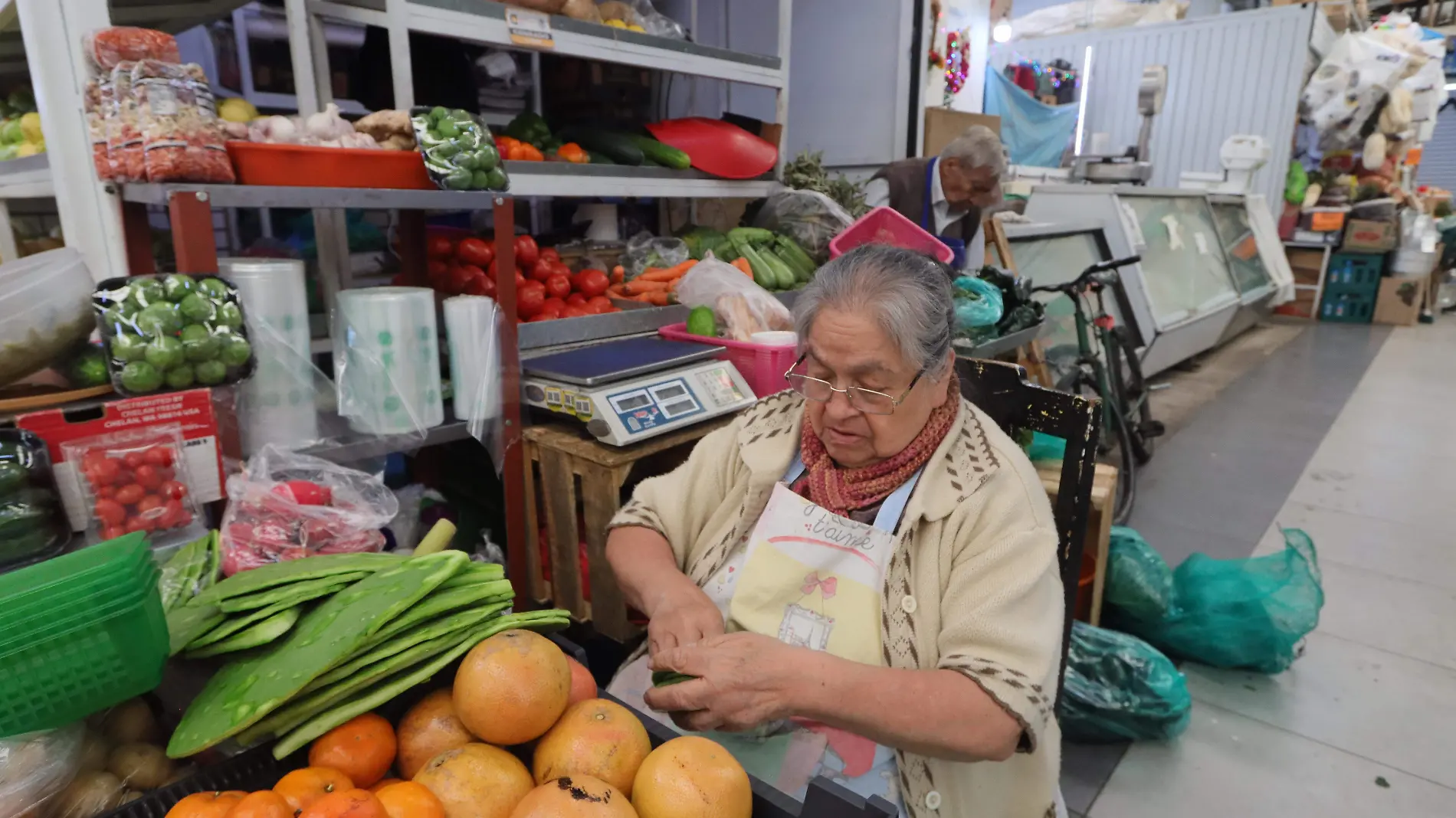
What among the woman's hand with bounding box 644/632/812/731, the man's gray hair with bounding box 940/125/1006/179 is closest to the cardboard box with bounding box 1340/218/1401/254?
the man's gray hair with bounding box 940/125/1006/179

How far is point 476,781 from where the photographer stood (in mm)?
753

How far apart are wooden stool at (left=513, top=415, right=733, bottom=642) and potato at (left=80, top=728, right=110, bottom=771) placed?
1.19 m

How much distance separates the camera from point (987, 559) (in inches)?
47.4

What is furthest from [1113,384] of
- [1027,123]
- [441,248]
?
[1027,123]

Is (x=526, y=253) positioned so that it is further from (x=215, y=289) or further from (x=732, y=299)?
(x=215, y=289)

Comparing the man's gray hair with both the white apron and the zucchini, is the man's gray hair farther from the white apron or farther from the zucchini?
the white apron

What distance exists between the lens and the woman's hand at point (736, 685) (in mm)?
1139

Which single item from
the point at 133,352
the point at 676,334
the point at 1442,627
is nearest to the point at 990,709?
the point at 133,352

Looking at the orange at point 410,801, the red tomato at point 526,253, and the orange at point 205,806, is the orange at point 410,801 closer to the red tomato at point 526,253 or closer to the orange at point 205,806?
the orange at point 205,806

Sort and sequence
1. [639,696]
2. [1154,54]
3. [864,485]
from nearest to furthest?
[864,485] → [639,696] → [1154,54]

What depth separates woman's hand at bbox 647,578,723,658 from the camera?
1.33 metres

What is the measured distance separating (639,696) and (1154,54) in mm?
10841

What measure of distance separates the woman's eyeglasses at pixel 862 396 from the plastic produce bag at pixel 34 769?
3.50 feet

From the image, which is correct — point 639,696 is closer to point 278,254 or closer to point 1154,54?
point 278,254
